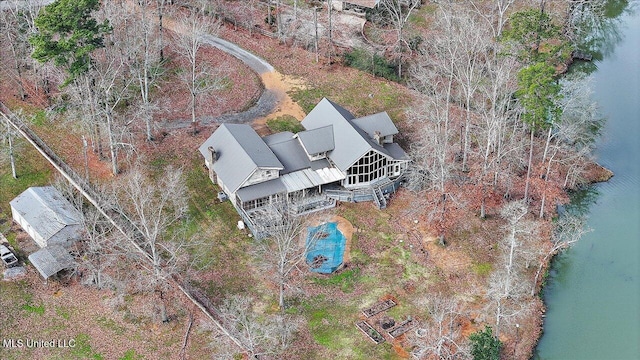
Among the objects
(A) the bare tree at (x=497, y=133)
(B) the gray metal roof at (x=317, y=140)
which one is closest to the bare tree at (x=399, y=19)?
(A) the bare tree at (x=497, y=133)

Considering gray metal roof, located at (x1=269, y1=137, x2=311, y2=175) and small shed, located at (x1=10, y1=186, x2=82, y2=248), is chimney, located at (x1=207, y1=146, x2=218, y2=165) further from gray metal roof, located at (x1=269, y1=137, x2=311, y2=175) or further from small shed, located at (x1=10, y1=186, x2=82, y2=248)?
small shed, located at (x1=10, y1=186, x2=82, y2=248)

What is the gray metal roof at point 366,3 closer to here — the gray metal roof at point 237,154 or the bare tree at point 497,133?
the bare tree at point 497,133

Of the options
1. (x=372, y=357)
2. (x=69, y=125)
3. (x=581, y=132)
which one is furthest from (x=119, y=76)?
(x=581, y=132)

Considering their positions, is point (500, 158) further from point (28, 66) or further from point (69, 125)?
point (28, 66)

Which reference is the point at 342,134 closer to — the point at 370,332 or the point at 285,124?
the point at 285,124

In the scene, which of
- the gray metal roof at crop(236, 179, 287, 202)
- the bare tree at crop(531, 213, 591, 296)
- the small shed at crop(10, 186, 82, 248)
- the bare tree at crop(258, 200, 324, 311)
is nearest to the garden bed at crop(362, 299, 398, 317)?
the bare tree at crop(258, 200, 324, 311)

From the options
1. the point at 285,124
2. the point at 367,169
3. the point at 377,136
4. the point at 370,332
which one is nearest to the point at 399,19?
the point at 285,124
